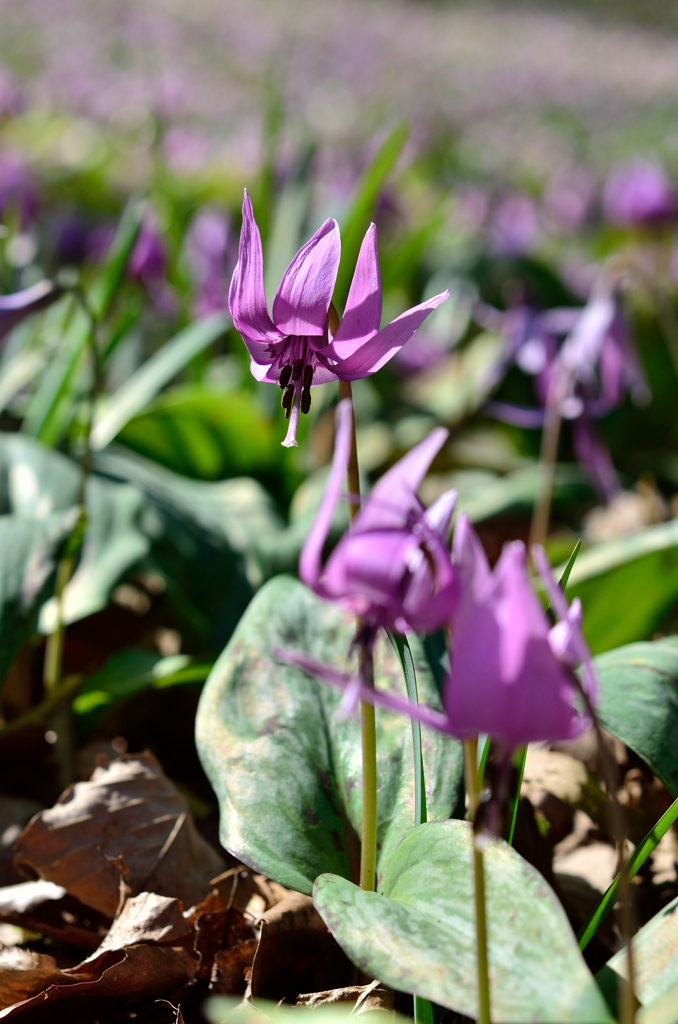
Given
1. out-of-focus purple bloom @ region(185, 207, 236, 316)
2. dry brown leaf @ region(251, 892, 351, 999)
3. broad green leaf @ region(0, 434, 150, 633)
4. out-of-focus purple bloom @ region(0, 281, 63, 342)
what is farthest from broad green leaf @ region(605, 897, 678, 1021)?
out-of-focus purple bloom @ region(185, 207, 236, 316)

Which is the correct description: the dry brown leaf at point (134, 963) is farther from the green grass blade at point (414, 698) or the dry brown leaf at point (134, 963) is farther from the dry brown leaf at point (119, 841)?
the green grass blade at point (414, 698)

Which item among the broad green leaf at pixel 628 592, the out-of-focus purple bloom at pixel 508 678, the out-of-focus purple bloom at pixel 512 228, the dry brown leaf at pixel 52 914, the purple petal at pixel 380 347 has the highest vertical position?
the purple petal at pixel 380 347

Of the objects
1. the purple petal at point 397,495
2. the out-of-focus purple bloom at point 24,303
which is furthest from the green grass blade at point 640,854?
the out-of-focus purple bloom at point 24,303

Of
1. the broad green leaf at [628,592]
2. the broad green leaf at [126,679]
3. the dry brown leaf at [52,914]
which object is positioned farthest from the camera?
the broad green leaf at [628,592]

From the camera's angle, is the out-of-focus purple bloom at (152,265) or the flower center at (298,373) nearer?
the flower center at (298,373)

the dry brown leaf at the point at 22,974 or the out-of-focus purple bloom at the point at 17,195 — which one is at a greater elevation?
the out-of-focus purple bloom at the point at 17,195

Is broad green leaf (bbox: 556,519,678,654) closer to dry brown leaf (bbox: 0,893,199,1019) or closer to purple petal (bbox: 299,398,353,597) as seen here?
dry brown leaf (bbox: 0,893,199,1019)
